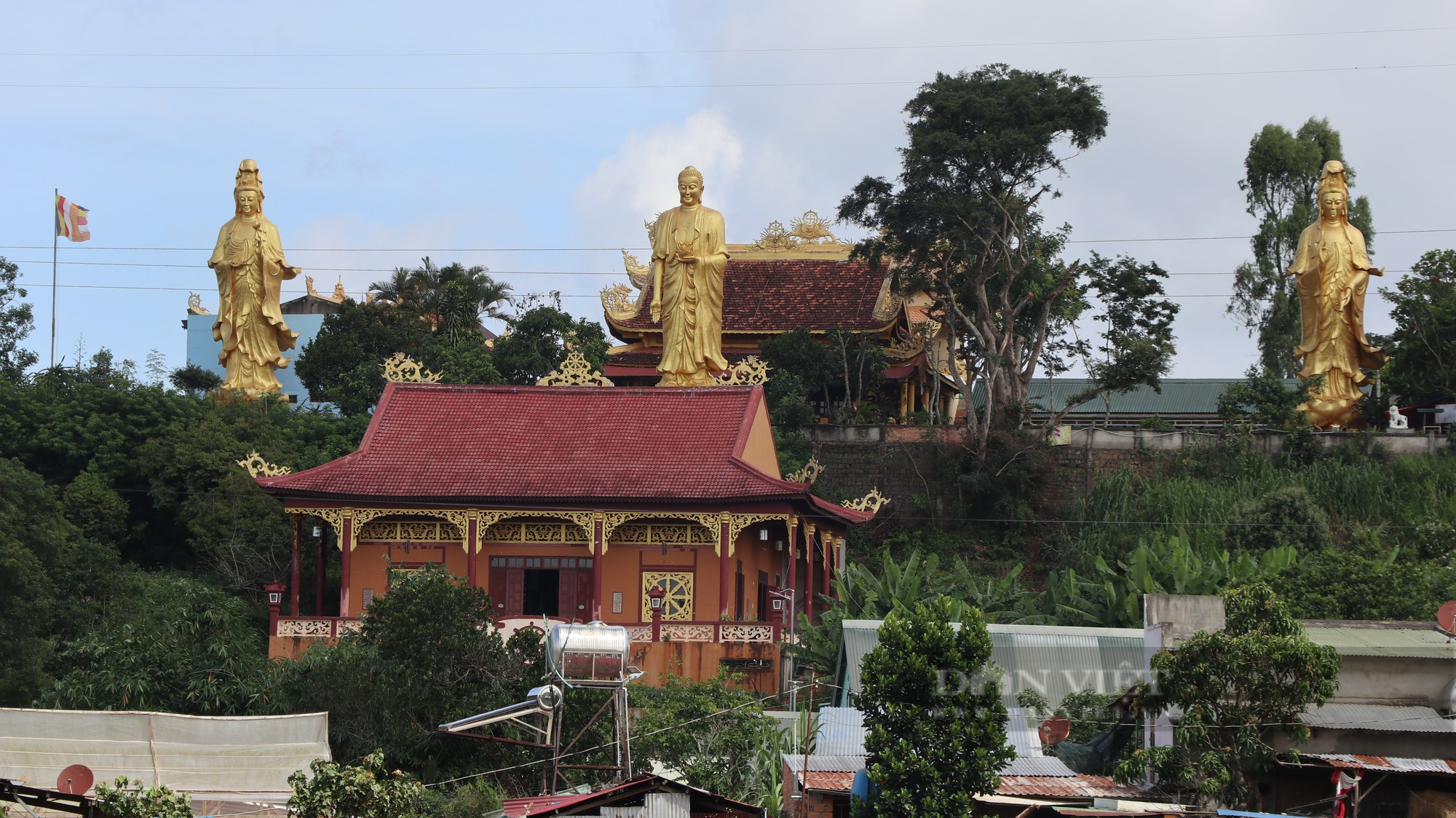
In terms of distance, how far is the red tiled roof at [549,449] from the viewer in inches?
1138

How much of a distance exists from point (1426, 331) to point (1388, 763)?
21303 millimetres

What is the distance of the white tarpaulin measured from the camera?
62.9 ft

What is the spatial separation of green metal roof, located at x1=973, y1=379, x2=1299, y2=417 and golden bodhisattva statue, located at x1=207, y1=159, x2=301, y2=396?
20266 millimetres

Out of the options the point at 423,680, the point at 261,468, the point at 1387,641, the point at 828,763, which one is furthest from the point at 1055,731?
the point at 261,468

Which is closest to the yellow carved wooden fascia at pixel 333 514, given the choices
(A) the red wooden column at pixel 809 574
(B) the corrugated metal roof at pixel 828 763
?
(A) the red wooden column at pixel 809 574

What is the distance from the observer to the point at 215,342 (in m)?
50.7

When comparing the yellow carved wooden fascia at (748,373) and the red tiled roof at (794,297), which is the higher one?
the red tiled roof at (794,297)

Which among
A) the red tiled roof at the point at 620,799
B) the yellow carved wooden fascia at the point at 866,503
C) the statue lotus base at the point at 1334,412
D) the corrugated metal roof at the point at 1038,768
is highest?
the statue lotus base at the point at 1334,412

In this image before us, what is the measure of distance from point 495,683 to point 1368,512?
18148 millimetres

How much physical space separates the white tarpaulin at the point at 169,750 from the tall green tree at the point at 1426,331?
80.6ft

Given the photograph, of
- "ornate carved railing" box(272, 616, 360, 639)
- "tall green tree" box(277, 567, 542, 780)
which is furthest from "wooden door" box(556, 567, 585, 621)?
"tall green tree" box(277, 567, 542, 780)

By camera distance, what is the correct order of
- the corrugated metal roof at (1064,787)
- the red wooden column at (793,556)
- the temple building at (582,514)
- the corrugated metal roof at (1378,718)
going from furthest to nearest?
1. the red wooden column at (793,556)
2. the temple building at (582,514)
3. the corrugated metal roof at (1378,718)
4. the corrugated metal roof at (1064,787)

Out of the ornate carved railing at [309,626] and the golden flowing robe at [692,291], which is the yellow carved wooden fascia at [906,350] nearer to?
the golden flowing robe at [692,291]

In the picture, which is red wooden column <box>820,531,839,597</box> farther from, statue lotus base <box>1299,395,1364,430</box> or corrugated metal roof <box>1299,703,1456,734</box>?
corrugated metal roof <box>1299,703,1456,734</box>
